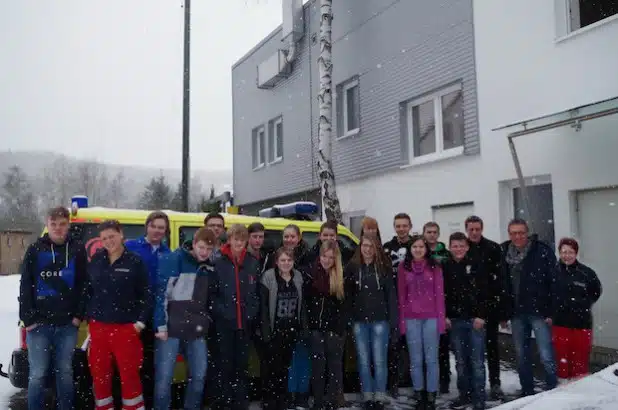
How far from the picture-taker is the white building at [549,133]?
712 centimetres

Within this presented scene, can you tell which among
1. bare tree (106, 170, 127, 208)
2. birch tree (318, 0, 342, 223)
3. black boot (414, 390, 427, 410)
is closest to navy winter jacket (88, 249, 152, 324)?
black boot (414, 390, 427, 410)

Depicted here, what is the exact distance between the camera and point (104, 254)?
469cm

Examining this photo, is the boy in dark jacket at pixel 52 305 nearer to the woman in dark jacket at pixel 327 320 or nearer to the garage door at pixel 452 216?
the woman in dark jacket at pixel 327 320

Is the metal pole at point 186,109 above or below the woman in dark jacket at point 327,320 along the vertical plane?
above

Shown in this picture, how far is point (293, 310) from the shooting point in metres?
5.35

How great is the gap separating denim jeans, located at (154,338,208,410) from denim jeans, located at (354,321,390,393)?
146cm

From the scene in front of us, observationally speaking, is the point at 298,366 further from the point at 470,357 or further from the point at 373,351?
the point at 470,357

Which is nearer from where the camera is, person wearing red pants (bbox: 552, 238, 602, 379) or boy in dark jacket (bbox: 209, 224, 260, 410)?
boy in dark jacket (bbox: 209, 224, 260, 410)

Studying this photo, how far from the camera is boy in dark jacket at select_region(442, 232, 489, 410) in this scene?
554 centimetres

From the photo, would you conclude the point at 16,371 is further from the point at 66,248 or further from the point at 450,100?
the point at 450,100

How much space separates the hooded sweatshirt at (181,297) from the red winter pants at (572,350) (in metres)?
3.39

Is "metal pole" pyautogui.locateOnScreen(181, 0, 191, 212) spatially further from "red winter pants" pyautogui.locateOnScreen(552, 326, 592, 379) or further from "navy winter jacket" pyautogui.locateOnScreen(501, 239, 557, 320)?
"red winter pants" pyautogui.locateOnScreen(552, 326, 592, 379)

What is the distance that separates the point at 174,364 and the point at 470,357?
2752mm

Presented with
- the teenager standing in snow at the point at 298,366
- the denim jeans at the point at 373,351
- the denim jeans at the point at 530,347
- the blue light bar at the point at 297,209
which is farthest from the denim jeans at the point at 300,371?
the denim jeans at the point at 530,347
